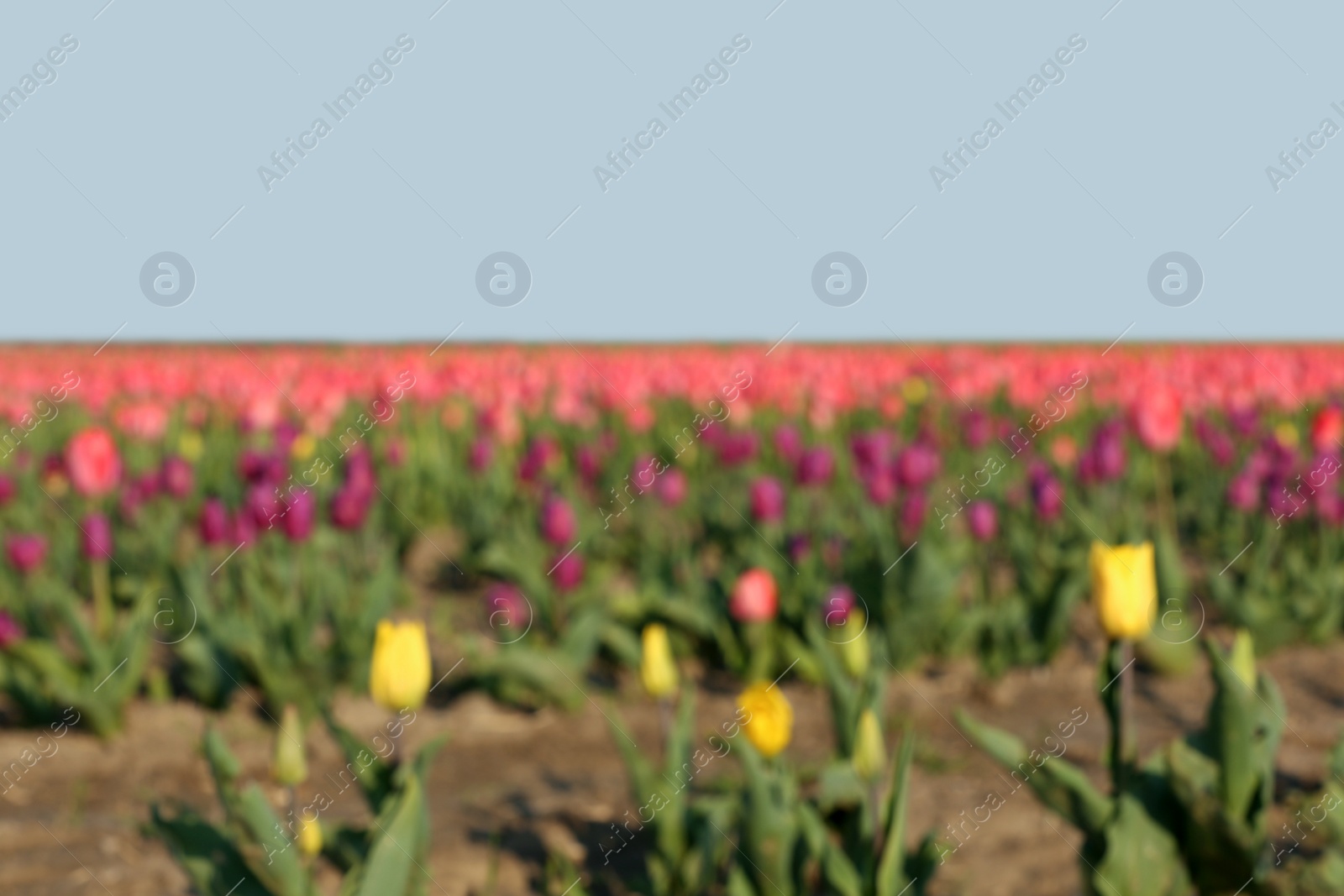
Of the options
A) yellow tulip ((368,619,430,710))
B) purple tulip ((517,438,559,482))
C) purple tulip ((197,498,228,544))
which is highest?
purple tulip ((197,498,228,544))

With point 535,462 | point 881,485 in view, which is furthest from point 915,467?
point 535,462

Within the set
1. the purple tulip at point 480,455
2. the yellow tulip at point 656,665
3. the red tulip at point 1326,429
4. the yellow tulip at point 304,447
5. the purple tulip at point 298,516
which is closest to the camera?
the yellow tulip at point 656,665

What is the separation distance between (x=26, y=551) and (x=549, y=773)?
204cm

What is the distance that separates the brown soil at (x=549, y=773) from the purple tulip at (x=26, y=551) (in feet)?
2.14

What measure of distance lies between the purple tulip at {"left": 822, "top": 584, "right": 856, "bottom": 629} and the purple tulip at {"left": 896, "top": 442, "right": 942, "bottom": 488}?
0.85 meters

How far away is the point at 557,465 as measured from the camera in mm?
6566

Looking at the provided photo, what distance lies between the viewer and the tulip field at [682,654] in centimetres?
214

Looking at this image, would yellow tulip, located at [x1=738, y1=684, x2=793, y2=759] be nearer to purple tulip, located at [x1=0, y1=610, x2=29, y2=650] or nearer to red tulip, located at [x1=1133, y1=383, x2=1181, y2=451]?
purple tulip, located at [x1=0, y1=610, x2=29, y2=650]

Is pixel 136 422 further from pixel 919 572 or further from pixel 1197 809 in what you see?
pixel 1197 809

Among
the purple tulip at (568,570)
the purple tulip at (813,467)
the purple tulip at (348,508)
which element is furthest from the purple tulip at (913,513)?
the purple tulip at (348,508)

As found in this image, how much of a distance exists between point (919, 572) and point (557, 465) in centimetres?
291

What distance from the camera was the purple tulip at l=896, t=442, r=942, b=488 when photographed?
177 inches

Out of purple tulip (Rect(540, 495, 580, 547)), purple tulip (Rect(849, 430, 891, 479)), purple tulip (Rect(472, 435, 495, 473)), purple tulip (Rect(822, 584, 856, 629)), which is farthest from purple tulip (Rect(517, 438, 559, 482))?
purple tulip (Rect(822, 584, 856, 629))

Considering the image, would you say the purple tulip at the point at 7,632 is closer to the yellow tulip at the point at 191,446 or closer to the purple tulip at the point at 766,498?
the purple tulip at the point at 766,498
